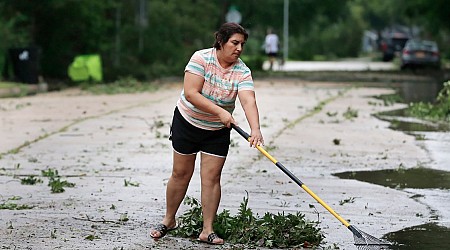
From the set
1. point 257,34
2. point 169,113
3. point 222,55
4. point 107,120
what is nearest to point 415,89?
point 169,113

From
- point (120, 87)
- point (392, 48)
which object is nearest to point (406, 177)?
point (120, 87)

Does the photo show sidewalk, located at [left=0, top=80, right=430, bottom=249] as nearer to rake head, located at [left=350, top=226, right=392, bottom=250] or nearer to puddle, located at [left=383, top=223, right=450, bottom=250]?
puddle, located at [left=383, top=223, right=450, bottom=250]

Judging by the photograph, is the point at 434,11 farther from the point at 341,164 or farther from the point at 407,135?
the point at 341,164

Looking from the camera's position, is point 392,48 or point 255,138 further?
point 392,48

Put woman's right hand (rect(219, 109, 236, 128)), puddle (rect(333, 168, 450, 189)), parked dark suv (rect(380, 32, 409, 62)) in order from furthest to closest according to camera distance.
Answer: parked dark suv (rect(380, 32, 409, 62)) → puddle (rect(333, 168, 450, 189)) → woman's right hand (rect(219, 109, 236, 128))

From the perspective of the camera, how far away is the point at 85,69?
3350 cm

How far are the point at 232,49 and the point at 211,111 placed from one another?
483 millimetres

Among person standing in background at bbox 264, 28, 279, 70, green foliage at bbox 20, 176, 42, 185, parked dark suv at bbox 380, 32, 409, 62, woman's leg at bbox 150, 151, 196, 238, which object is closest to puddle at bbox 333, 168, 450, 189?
green foliage at bbox 20, 176, 42, 185

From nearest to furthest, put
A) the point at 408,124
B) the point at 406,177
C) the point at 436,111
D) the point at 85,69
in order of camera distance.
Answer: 1. the point at 406,177
2. the point at 408,124
3. the point at 436,111
4. the point at 85,69

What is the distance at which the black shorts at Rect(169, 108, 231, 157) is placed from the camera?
8.27m

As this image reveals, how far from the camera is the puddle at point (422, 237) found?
27.2 ft

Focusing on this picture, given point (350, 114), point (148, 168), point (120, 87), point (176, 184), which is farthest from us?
point (120, 87)

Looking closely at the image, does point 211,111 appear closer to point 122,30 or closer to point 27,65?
point 27,65

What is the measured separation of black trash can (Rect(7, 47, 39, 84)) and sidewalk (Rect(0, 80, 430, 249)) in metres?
6.70
